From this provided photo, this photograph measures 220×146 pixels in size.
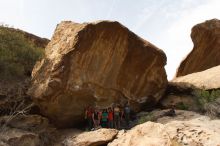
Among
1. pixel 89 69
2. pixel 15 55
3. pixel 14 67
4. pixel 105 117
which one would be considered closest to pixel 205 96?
pixel 105 117

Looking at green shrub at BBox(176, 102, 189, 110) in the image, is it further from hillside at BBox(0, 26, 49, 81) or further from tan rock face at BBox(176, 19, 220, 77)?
tan rock face at BBox(176, 19, 220, 77)

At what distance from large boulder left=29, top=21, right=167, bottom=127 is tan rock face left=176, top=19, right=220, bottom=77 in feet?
28.2

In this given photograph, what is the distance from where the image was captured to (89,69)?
19.8 m

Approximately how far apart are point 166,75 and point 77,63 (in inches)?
290

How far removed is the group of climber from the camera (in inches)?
746

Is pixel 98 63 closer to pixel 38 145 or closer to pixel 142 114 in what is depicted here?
pixel 142 114

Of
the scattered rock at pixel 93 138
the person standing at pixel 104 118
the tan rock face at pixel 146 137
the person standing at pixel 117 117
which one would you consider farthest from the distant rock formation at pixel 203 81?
the tan rock face at pixel 146 137

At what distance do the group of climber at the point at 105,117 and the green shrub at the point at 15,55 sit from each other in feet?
14.6

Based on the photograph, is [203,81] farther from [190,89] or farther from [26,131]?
[26,131]

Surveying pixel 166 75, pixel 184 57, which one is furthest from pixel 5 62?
pixel 184 57

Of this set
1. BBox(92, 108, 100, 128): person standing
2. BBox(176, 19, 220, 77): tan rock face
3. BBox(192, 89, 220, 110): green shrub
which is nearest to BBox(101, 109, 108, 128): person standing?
BBox(92, 108, 100, 128): person standing

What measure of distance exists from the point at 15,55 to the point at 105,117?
20.3 feet

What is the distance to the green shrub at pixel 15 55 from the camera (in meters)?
20.0

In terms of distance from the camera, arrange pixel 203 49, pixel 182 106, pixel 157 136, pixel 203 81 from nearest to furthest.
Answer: pixel 157 136 < pixel 182 106 < pixel 203 81 < pixel 203 49
